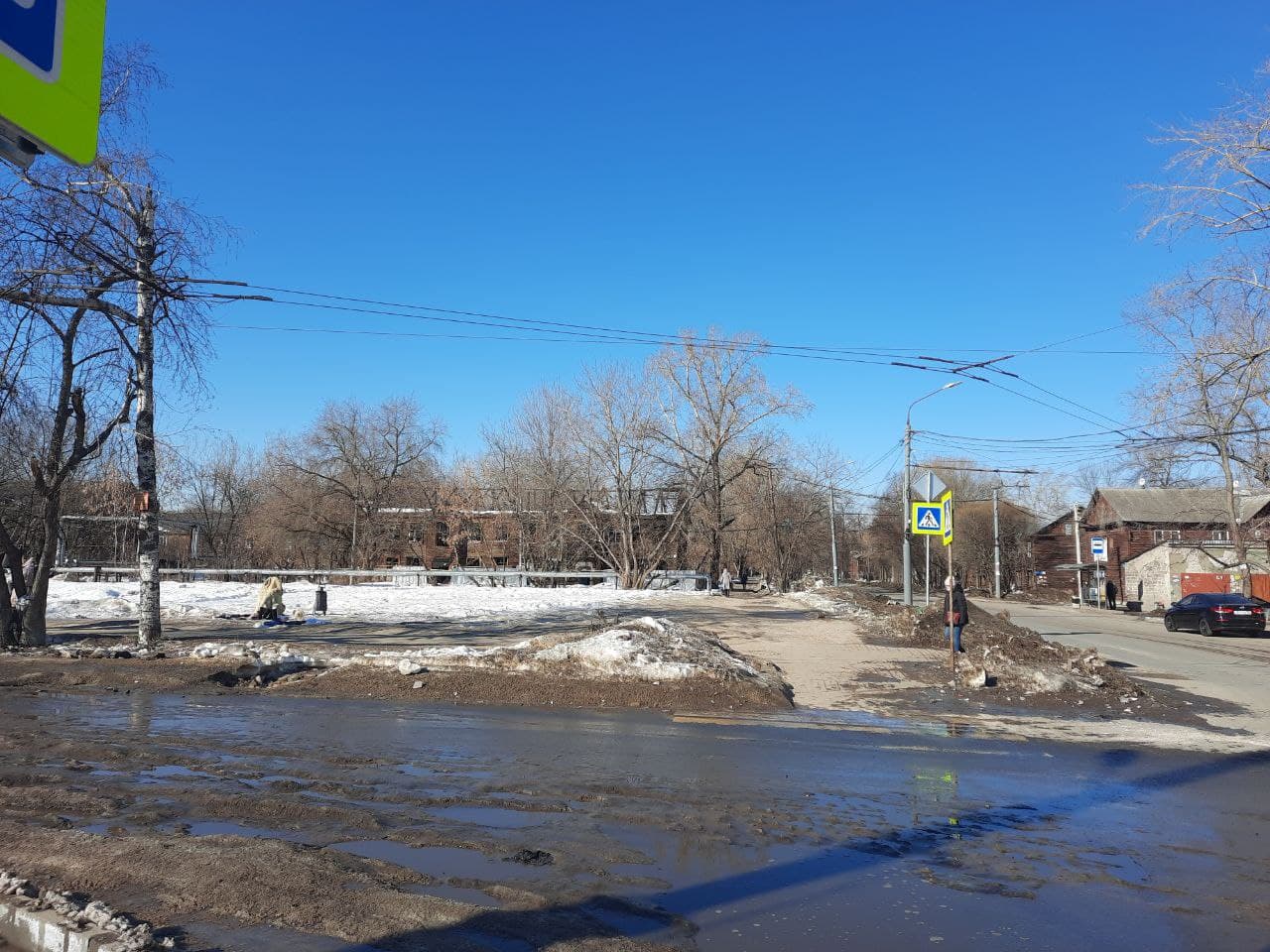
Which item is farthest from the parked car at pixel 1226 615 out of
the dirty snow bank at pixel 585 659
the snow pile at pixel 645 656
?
the snow pile at pixel 645 656

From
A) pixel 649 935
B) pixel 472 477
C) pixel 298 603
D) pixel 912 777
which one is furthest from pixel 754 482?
pixel 649 935

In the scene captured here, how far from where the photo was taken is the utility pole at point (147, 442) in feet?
55.4

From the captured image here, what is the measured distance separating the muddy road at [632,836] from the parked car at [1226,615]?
26.6 m

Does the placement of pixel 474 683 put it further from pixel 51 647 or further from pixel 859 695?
pixel 51 647

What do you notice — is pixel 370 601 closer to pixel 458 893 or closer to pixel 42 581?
pixel 42 581

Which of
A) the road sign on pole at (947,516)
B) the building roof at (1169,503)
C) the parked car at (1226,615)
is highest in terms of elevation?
the building roof at (1169,503)

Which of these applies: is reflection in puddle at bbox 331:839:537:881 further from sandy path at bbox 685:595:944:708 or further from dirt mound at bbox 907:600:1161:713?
dirt mound at bbox 907:600:1161:713

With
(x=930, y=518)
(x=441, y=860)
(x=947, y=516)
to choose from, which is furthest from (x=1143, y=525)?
(x=441, y=860)

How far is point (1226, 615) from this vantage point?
31.4 m

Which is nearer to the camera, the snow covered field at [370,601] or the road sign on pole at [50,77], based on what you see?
the road sign on pole at [50,77]

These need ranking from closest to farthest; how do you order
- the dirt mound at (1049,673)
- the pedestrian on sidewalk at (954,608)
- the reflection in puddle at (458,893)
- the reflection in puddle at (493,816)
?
the reflection in puddle at (458,893), the reflection in puddle at (493,816), the dirt mound at (1049,673), the pedestrian on sidewalk at (954,608)

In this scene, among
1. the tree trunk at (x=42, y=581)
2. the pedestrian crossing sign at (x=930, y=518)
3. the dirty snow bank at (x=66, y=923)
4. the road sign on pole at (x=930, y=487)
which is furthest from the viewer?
the road sign on pole at (x=930, y=487)

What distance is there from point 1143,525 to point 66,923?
72353 millimetres

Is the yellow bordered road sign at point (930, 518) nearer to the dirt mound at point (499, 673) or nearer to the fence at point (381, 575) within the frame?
the dirt mound at point (499, 673)
